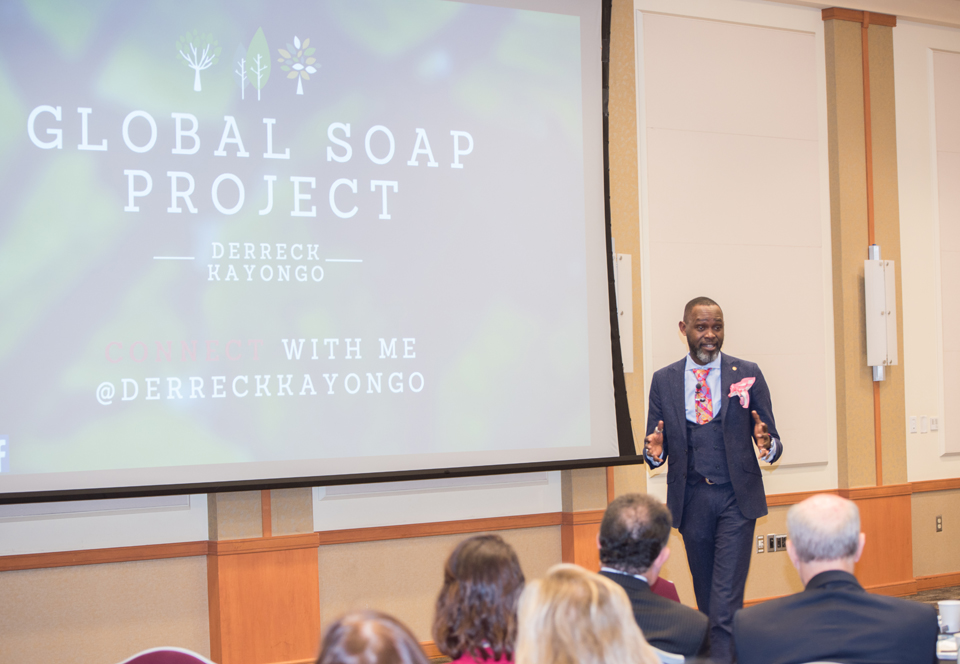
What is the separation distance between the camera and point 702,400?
343cm

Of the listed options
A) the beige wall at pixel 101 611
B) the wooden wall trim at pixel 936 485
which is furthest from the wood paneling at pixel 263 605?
the wooden wall trim at pixel 936 485

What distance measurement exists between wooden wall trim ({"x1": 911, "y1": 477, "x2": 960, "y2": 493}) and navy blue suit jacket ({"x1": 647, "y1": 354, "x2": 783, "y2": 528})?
229 centimetres

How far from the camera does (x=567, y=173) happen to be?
13.5 feet

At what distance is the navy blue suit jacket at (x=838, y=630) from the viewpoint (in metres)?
1.63

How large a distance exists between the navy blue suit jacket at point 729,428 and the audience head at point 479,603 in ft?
6.05

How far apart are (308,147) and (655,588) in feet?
8.02

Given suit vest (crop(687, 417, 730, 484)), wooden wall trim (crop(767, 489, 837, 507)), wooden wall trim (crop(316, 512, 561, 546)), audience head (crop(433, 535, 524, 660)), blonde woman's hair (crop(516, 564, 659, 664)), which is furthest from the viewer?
wooden wall trim (crop(767, 489, 837, 507))

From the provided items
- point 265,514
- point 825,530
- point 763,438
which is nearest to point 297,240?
point 265,514

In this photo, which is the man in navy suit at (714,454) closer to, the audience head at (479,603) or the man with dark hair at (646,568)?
the man with dark hair at (646,568)

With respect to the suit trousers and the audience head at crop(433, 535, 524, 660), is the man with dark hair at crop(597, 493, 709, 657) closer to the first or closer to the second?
the audience head at crop(433, 535, 524, 660)

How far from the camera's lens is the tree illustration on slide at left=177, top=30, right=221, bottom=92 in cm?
351

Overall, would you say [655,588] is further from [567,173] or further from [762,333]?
[762,333]

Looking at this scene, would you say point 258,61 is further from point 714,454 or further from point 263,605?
point 714,454

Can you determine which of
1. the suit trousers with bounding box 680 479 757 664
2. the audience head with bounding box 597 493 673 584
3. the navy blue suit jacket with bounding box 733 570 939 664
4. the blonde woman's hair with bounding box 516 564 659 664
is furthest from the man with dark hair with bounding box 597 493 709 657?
the suit trousers with bounding box 680 479 757 664
